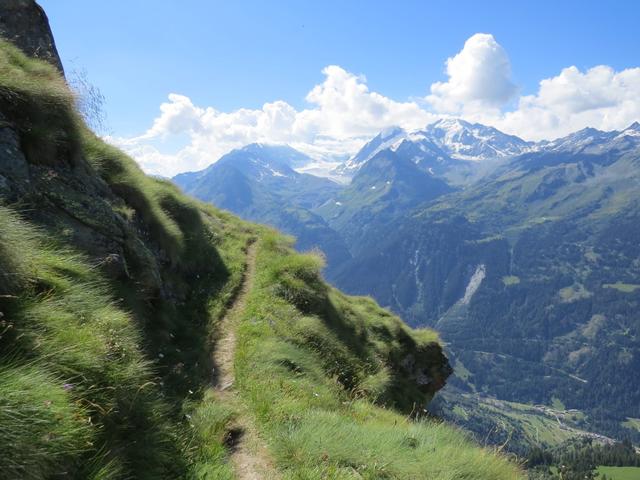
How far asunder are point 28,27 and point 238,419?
65.6 ft

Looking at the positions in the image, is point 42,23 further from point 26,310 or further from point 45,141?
point 26,310

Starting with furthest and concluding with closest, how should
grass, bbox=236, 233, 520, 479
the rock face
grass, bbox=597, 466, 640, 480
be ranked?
grass, bbox=597, 466, 640, 480 → the rock face → grass, bbox=236, 233, 520, 479

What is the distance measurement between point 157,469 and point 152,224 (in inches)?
507

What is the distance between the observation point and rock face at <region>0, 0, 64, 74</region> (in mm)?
18406

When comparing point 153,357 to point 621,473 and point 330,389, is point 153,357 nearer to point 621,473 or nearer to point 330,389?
point 330,389

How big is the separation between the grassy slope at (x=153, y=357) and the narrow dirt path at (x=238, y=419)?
279mm

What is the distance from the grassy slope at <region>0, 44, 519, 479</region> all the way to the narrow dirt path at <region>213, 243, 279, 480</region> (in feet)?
0.92

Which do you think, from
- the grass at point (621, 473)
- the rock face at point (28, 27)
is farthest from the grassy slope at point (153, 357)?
the grass at point (621, 473)

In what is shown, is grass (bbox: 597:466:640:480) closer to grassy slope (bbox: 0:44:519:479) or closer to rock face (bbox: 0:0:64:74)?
grassy slope (bbox: 0:44:519:479)

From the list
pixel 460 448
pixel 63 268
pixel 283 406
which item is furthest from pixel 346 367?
pixel 63 268

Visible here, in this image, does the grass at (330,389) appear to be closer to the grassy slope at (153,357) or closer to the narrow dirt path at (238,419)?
the grassy slope at (153,357)

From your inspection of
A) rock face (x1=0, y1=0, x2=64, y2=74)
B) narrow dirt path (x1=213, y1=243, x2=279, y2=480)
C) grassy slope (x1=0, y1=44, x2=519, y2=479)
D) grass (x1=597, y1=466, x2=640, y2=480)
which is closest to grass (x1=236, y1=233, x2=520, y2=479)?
grassy slope (x1=0, y1=44, x2=519, y2=479)

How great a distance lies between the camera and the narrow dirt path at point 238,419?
8359 millimetres

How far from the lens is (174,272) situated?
18562 mm
